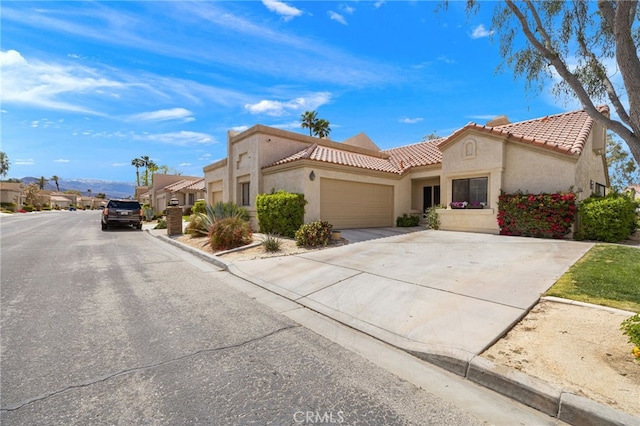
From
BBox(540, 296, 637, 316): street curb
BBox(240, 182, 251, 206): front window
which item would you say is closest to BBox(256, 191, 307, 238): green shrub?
BBox(240, 182, 251, 206): front window

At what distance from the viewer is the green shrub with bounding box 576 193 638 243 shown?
10.2 meters

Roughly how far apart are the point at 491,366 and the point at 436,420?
1.05 meters

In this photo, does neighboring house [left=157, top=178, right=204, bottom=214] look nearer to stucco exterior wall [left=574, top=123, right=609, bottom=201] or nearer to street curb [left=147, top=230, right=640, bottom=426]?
stucco exterior wall [left=574, top=123, right=609, bottom=201]

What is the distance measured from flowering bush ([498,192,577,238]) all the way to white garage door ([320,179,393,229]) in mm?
6072

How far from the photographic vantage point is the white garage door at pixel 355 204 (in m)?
14.9

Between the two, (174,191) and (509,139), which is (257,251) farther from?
(174,191)

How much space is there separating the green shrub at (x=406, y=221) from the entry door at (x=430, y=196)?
101cm

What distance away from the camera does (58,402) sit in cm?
283

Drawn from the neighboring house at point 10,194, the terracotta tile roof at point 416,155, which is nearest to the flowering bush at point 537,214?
the terracotta tile roof at point 416,155

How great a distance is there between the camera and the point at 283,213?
13.6 meters

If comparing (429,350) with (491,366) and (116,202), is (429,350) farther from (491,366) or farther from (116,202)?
(116,202)

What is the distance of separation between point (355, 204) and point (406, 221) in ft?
11.4

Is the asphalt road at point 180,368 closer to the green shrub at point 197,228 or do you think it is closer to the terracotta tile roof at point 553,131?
the green shrub at point 197,228

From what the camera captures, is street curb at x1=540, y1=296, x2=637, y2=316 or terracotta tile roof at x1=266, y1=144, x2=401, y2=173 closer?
street curb at x1=540, y1=296, x2=637, y2=316
